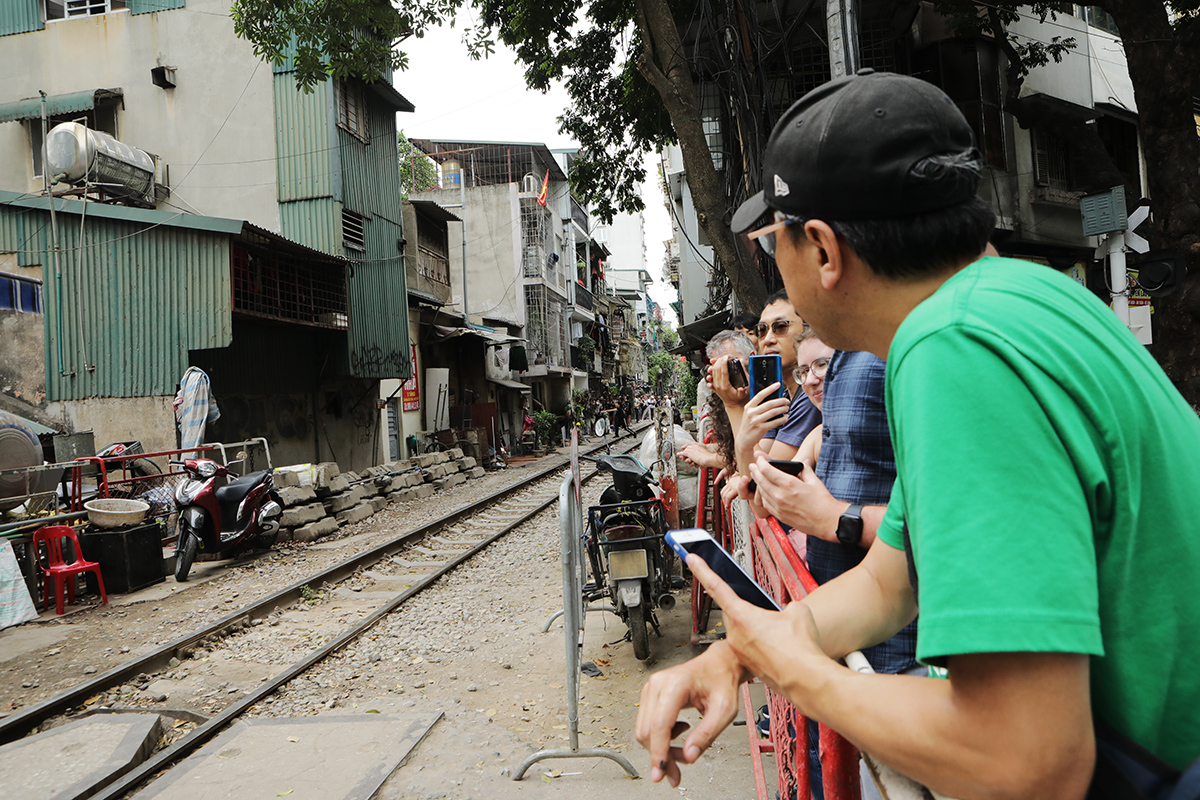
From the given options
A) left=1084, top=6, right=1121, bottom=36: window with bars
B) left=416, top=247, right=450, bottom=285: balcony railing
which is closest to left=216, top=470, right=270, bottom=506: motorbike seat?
left=416, top=247, right=450, bottom=285: balcony railing

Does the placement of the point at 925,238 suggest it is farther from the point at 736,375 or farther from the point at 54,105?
the point at 54,105

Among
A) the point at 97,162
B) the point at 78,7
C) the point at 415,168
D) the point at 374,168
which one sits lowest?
the point at 97,162

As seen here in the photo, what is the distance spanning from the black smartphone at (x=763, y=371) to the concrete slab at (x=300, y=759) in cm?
256

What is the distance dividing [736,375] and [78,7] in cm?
2057

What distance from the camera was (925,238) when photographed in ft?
3.35

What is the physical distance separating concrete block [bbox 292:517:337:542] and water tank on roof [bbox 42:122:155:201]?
777 cm

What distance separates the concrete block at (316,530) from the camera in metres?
10.0

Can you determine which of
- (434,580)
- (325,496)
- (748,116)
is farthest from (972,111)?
(325,496)

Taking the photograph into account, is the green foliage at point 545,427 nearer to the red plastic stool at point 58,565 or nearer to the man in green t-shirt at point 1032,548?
the red plastic stool at point 58,565

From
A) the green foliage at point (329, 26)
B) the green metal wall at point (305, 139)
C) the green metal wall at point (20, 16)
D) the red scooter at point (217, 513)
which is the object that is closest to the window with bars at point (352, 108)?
the green metal wall at point (305, 139)


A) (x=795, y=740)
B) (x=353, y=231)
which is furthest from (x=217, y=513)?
(x=353, y=231)

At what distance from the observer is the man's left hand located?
6.96 ft

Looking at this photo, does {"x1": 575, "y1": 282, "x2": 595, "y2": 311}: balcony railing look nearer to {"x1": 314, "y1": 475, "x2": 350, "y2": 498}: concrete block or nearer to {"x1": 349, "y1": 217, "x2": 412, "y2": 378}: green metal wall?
{"x1": 349, "y1": 217, "x2": 412, "y2": 378}: green metal wall

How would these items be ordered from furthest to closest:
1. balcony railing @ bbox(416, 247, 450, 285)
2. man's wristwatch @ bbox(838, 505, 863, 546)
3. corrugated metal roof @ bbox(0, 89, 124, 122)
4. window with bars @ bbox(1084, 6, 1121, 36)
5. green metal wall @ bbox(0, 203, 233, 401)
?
balcony railing @ bbox(416, 247, 450, 285), corrugated metal roof @ bbox(0, 89, 124, 122), window with bars @ bbox(1084, 6, 1121, 36), green metal wall @ bbox(0, 203, 233, 401), man's wristwatch @ bbox(838, 505, 863, 546)
